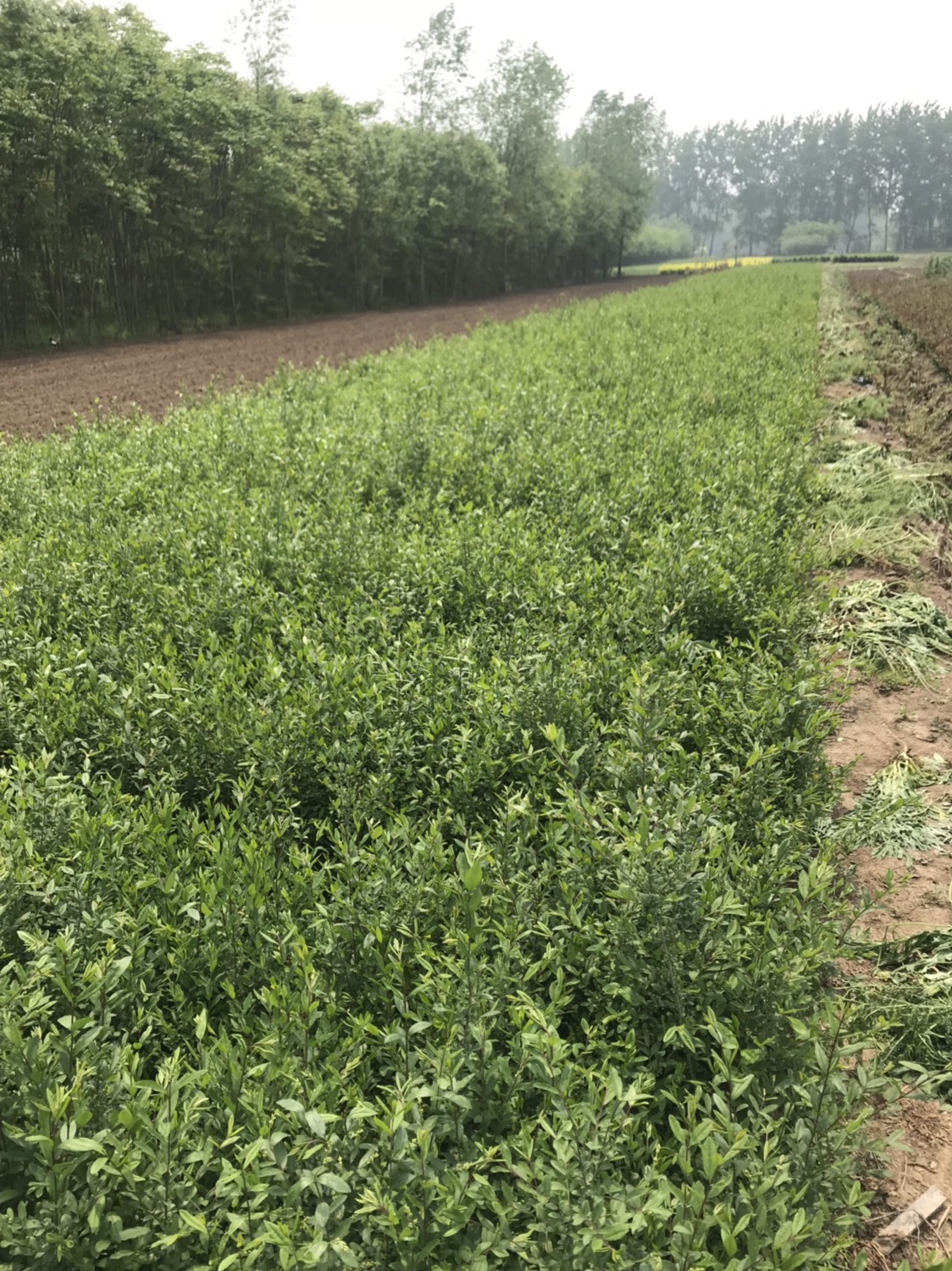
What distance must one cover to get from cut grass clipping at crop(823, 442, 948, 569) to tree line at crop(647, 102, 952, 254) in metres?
110

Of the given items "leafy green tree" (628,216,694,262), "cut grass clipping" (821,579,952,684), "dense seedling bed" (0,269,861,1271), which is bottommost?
"cut grass clipping" (821,579,952,684)

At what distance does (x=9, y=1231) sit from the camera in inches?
66.2

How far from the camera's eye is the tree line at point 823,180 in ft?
411

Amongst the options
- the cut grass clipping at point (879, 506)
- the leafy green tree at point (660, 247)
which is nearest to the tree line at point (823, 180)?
the leafy green tree at point (660, 247)

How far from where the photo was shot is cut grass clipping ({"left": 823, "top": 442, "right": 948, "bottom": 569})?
681 centimetres

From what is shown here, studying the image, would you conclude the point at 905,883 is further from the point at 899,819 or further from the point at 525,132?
the point at 525,132

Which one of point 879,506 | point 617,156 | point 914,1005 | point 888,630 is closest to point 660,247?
point 617,156

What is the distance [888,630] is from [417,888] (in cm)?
459

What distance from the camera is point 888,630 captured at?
5613mm

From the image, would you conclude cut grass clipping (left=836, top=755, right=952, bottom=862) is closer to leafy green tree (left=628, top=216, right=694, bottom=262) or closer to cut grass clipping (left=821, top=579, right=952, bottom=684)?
cut grass clipping (left=821, top=579, right=952, bottom=684)

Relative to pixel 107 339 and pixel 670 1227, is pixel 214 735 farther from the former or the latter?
pixel 107 339

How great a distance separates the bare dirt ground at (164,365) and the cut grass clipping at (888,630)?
31.2ft

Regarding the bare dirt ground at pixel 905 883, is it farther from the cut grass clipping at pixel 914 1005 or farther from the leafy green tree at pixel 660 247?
the leafy green tree at pixel 660 247

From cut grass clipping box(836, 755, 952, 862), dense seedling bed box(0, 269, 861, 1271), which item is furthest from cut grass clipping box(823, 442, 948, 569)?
cut grass clipping box(836, 755, 952, 862)
